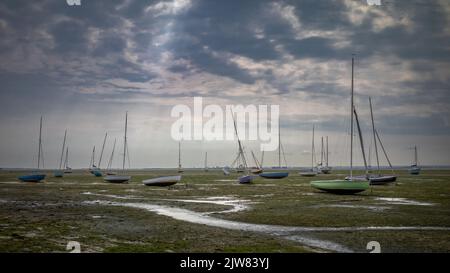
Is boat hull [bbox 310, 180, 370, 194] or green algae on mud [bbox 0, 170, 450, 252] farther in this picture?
boat hull [bbox 310, 180, 370, 194]

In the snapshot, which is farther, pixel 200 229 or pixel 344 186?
pixel 344 186

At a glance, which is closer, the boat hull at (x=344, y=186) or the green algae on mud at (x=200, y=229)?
the green algae on mud at (x=200, y=229)

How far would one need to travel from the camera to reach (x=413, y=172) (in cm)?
11956

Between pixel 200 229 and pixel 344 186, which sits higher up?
pixel 344 186

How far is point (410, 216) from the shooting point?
23625 mm
